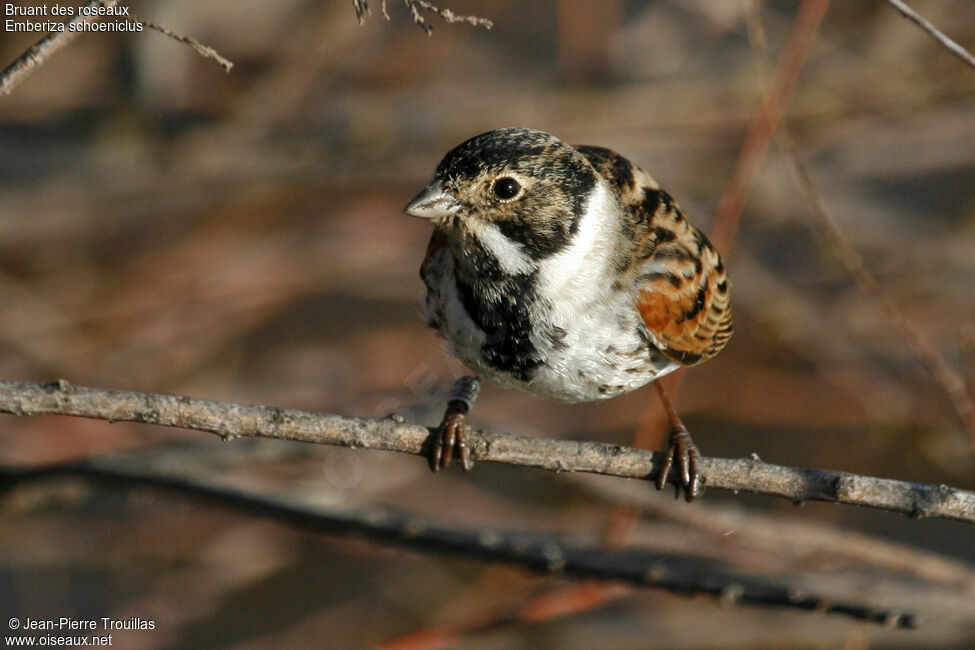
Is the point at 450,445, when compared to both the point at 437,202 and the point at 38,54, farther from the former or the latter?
the point at 38,54

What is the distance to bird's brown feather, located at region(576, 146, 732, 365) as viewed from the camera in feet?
11.7

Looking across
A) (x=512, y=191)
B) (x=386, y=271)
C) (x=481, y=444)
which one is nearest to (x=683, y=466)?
(x=481, y=444)

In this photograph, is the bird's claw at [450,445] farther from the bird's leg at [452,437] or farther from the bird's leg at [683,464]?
the bird's leg at [683,464]

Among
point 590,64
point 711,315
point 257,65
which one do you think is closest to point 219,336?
point 257,65

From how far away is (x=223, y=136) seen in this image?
20.9 feet

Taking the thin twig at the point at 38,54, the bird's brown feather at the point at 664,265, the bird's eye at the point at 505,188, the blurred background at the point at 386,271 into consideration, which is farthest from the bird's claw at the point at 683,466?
the blurred background at the point at 386,271

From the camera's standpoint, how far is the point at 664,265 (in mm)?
3619

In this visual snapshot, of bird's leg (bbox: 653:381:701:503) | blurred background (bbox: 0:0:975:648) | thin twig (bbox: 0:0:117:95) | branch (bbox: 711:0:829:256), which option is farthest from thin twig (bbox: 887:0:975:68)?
blurred background (bbox: 0:0:975:648)

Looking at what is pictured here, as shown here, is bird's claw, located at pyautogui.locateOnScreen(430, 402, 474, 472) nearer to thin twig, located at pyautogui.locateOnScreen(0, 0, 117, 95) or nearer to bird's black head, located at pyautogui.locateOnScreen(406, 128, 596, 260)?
bird's black head, located at pyautogui.locateOnScreen(406, 128, 596, 260)

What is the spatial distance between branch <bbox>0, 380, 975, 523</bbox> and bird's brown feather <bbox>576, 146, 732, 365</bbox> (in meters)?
0.59

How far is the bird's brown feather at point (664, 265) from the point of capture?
3.56 meters

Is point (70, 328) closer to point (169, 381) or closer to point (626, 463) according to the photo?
point (169, 381)

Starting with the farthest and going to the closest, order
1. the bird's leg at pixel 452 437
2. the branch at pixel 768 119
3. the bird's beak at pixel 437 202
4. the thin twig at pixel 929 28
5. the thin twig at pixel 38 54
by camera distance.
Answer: the branch at pixel 768 119 < the bird's leg at pixel 452 437 < the bird's beak at pixel 437 202 < the thin twig at pixel 929 28 < the thin twig at pixel 38 54

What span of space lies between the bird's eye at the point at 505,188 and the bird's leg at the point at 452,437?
2.39 feet
